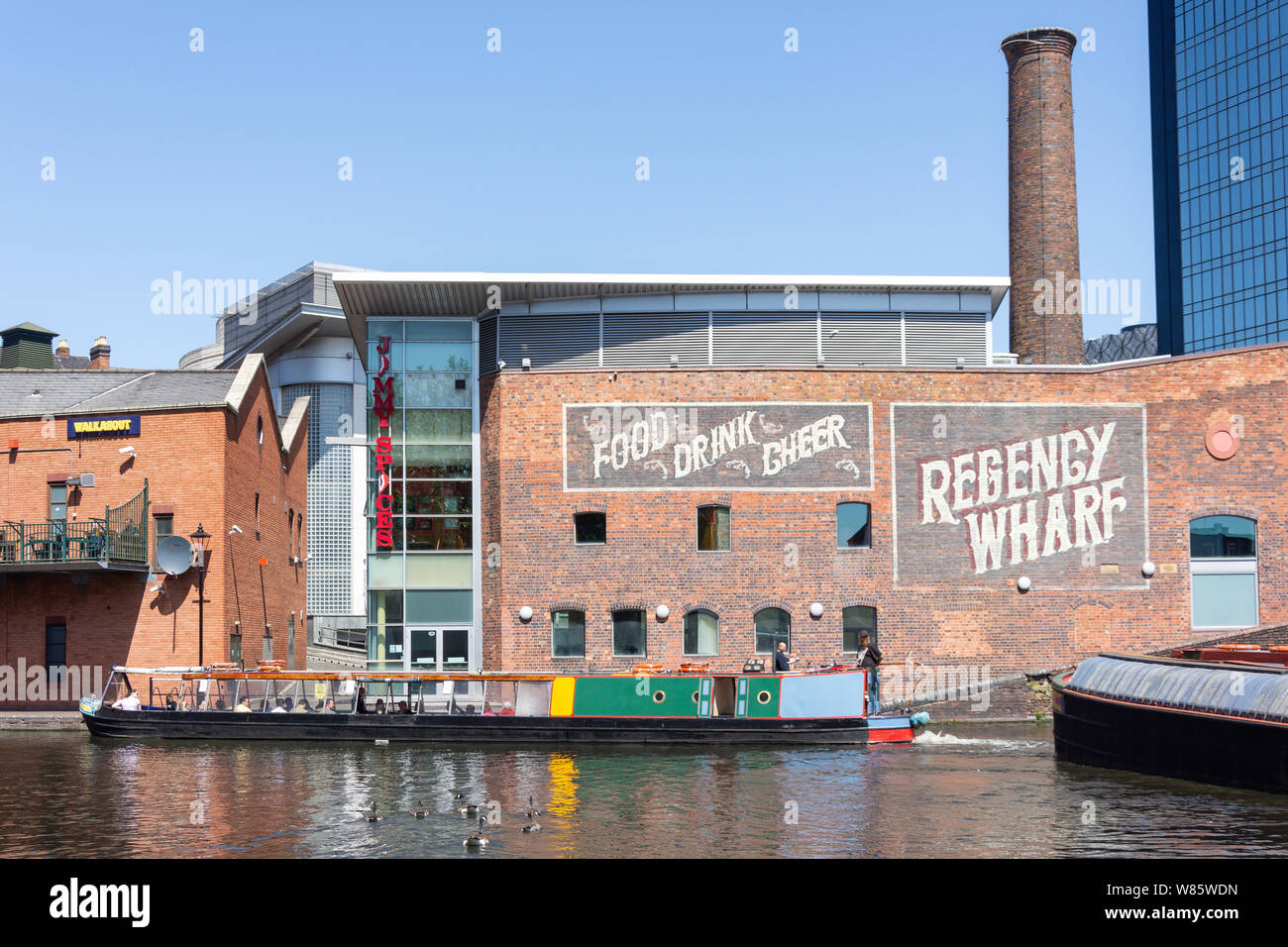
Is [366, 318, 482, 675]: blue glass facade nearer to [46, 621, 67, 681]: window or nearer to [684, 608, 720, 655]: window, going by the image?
[684, 608, 720, 655]: window

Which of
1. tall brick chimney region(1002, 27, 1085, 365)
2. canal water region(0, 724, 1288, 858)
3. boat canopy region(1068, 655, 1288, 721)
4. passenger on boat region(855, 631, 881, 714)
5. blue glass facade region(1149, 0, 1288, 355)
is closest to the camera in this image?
canal water region(0, 724, 1288, 858)

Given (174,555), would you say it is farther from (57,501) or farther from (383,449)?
(383,449)

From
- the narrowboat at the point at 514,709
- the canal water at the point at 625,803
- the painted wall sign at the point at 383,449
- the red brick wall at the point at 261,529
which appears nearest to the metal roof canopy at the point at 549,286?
the painted wall sign at the point at 383,449

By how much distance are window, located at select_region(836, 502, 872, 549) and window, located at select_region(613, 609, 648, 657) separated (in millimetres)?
5798

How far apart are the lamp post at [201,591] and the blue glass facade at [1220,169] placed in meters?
83.5

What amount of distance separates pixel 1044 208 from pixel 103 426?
30164mm

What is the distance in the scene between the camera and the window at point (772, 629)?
34562 mm

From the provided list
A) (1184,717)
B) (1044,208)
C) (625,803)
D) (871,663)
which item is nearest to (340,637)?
(871,663)

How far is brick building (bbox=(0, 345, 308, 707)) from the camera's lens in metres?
34.8

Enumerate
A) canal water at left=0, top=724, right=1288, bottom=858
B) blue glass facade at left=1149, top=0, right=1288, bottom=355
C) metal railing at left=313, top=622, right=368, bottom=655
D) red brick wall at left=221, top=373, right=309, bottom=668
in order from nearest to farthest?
1. canal water at left=0, top=724, right=1288, bottom=858
2. red brick wall at left=221, top=373, right=309, bottom=668
3. metal railing at left=313, top=622, right=368, bottom=655
4. blue glass facade at left=1149, top=0, right=1288, bottom=355

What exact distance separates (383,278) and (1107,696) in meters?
21.2

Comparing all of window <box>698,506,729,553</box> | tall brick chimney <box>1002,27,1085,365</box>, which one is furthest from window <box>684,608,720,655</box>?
tall brick chimney <box>1002,27,1085,365</box>

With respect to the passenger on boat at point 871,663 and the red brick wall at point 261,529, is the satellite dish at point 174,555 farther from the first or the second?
the passenger on boat at point 871,663

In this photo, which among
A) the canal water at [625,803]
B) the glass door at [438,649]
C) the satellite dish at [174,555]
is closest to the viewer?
the canal water at [625,803]
